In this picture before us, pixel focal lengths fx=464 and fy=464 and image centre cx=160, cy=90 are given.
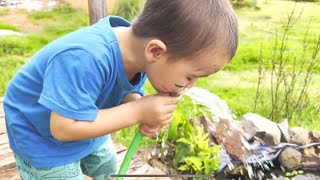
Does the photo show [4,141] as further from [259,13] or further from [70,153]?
[259,13]

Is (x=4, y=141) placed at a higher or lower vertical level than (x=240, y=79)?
higher

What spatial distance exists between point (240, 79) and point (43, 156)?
3459 millimetres

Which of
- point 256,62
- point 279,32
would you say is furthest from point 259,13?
point 256,62

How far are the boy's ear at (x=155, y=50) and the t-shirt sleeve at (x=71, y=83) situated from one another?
13 centimetres

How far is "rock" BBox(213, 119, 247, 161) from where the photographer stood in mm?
2811

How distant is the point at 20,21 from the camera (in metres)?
6.00

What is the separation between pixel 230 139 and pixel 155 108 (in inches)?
A: 65.4

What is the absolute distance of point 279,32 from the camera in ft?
19.1

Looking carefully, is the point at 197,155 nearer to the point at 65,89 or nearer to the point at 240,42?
the point at 65,89

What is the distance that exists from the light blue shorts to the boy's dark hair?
1.64 feet

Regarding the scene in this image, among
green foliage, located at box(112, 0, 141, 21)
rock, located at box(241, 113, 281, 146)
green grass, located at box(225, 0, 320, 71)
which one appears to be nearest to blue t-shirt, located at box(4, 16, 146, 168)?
rock, located at box(241, 113, 281, 146)

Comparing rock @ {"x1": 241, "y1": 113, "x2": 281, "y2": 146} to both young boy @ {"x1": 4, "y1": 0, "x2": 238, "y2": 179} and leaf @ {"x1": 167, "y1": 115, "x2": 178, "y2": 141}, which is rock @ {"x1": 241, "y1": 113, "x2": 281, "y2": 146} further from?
young boy @ {"x1": 4, "y1": 0, "x2": 238, "y2": 179}

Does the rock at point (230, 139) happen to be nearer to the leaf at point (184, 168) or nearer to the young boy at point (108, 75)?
the leaf at point (184, 168)

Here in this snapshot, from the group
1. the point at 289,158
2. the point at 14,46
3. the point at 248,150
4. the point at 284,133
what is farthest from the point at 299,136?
the point at 14,46
